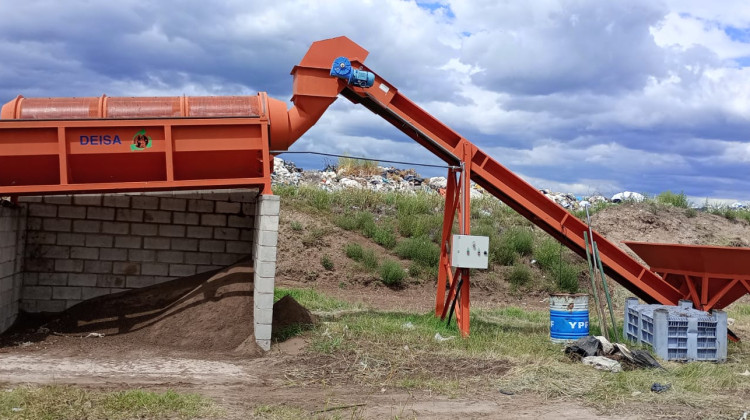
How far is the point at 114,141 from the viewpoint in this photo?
31.9ft

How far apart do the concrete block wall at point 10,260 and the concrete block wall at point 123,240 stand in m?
0.24

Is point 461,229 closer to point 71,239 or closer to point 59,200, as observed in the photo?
point 71,239

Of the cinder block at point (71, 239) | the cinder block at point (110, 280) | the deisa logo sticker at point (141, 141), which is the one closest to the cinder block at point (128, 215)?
the cinder block at point (71, 239)

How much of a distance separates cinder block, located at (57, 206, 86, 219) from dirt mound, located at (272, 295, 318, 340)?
136 inches

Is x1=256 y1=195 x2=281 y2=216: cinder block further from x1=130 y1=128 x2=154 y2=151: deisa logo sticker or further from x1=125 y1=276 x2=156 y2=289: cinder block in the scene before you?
x1=125 y1=276 x2=156 y2=289: cinder block

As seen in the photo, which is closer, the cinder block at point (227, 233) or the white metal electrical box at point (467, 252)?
the white metal electrical box at point (467, 252)

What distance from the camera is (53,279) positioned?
11344 millimetres

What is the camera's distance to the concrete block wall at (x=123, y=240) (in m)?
11.3

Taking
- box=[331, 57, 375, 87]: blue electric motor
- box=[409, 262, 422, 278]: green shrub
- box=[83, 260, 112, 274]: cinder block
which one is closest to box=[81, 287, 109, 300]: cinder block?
box=[83, 260, 112, 274]: cinder block

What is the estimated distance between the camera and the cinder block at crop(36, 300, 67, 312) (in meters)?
11.3

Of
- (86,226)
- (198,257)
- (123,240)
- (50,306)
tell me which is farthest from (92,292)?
(198,257)

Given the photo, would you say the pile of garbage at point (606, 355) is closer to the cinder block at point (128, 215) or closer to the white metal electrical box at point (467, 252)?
the white metal electrical box at point (467, 252)

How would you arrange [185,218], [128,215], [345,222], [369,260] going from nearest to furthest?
[128,215] → [185,218] → [369,260] → [345,222]

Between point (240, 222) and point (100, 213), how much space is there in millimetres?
2217
